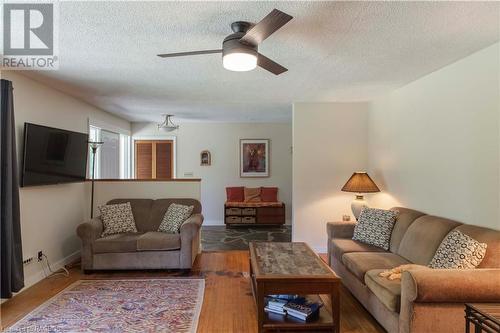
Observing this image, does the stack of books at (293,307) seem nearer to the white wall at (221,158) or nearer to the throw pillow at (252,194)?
the throw pillow at (252,194)

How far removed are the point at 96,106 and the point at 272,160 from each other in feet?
12.9

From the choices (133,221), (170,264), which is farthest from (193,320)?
(133,221)

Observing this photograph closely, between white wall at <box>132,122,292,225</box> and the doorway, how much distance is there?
0.22 meters

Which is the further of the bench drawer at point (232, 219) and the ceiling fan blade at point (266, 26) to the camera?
the bench drawer at point (232, 219)

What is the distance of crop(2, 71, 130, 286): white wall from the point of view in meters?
3.42

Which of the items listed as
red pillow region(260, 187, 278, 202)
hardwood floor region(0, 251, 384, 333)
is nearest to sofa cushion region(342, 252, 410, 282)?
hardwood floor region(0, 251, 384, 333)

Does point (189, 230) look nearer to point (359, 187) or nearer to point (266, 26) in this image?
point (359, 187)

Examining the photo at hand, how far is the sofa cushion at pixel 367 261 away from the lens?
281cm

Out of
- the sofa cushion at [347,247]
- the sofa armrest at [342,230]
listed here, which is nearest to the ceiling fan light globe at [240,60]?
the sofa cushion at [347,247]

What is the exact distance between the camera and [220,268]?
4.13 m

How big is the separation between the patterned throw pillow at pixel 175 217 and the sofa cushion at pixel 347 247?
2.00m

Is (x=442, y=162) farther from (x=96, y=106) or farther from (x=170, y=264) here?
(x=96, y=106)

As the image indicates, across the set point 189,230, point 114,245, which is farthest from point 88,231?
point 189,230

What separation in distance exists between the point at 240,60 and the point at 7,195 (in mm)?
2601
